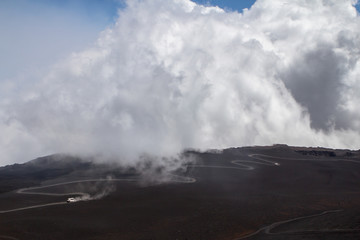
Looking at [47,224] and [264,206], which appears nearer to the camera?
[47,224]

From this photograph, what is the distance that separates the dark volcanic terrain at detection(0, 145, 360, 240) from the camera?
35562 millimetres

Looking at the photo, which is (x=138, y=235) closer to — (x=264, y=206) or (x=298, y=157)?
(x=264, y=206)

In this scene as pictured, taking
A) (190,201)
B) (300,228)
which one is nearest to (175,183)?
(190,201)

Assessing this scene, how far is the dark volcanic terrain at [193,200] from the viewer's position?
35.6m

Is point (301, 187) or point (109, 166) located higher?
point (109, 166)

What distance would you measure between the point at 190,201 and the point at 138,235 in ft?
47.4

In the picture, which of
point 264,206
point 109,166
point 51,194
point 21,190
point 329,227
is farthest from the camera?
point 109,166

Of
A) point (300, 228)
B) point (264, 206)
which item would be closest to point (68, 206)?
point (264, 206)

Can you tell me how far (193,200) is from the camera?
4881 centimetres

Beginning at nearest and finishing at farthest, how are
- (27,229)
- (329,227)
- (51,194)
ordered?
(329,227) → (27,229) → (51,194)

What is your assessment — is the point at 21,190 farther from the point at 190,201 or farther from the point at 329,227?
the point at 329,227

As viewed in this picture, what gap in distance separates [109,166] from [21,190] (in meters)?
21.0

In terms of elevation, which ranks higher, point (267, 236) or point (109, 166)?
point (109, 166)

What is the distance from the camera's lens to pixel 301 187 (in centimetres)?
5722
